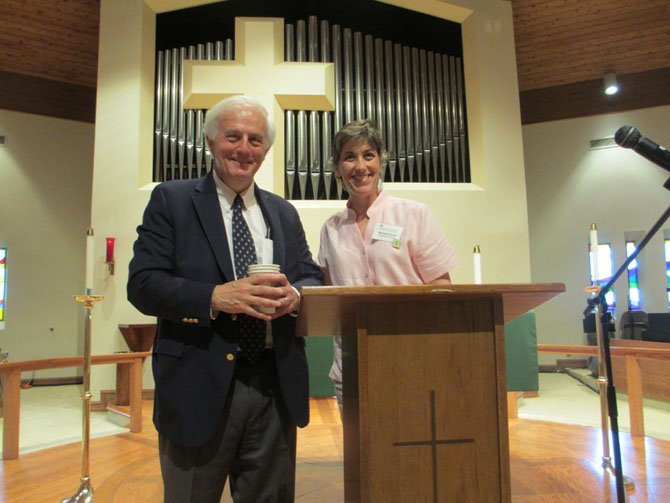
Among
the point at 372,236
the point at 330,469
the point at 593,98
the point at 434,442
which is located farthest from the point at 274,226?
the point at 593,98

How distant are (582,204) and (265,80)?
502cm

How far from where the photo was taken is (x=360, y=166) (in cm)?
195

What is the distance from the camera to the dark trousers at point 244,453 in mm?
1249

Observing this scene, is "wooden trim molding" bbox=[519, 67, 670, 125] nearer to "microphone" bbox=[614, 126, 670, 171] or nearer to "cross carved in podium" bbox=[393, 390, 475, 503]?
"microphone" bbox=[614, 126, 670, 171]

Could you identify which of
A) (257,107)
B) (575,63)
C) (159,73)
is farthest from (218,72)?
(575,63)

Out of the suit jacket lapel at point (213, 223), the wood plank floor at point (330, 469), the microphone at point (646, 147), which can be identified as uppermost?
the microphone at point (646, 147)

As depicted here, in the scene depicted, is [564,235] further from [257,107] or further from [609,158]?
[257,107]

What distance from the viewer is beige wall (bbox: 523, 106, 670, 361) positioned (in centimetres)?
732

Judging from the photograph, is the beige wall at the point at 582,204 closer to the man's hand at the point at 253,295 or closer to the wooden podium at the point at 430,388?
the wooden podium at the point at 430,388

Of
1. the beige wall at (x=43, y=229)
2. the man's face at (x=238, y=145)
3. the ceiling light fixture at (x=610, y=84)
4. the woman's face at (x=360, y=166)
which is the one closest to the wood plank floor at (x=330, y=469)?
the woman's face at (x=360, y=166)

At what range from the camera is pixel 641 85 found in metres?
7.17

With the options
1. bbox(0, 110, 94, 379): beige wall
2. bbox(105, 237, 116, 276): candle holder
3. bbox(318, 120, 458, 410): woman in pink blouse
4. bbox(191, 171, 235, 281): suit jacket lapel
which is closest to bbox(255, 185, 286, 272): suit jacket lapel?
bbox(191, 171, 235, 281): suit jacket lapel

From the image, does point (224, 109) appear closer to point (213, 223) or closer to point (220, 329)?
point (213, 223)

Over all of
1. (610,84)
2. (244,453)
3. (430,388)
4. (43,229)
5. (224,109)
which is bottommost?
(244,453)
